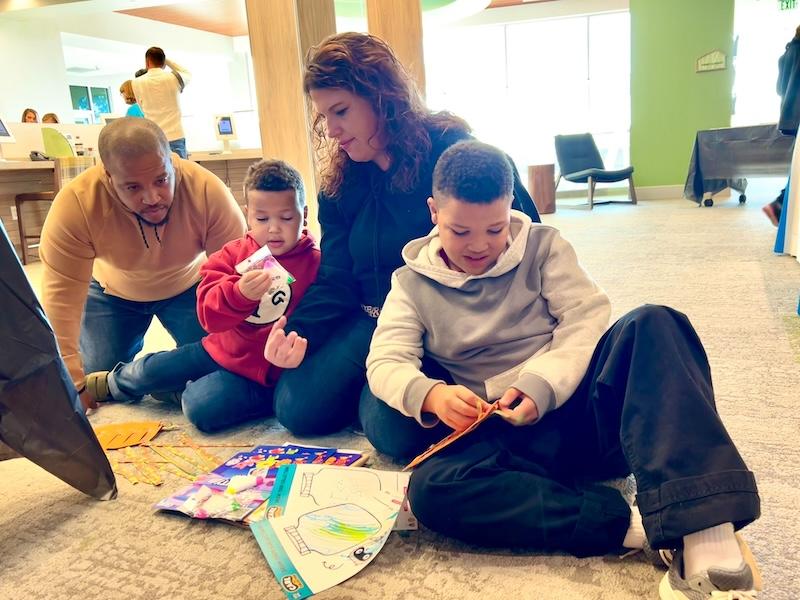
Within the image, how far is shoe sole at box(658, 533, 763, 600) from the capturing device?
2.55 ft

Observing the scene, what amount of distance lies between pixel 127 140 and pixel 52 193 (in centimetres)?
419

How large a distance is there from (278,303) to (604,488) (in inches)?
35.3

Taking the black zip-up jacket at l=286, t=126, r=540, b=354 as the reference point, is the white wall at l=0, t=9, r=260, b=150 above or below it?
above

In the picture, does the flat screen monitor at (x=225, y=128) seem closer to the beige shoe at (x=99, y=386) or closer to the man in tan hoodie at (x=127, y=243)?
the man in tan hoodie at (x=127, y=243)

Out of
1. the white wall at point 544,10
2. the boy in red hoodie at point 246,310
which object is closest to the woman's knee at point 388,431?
the boy in red hoodie at point 246,310

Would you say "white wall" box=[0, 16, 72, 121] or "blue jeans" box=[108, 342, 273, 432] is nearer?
"blue jeans" box=[108, 342, 273, 432]

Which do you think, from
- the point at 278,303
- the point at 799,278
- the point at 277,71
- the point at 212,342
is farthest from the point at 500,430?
the point at 799,278

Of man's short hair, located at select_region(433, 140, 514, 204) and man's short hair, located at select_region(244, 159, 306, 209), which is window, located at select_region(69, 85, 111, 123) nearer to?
man's short hair, located at select_region(244, 159, 306, 209)

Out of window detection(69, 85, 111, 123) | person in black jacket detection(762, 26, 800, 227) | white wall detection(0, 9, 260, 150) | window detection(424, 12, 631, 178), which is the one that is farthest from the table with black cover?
window detection(69, 85, 111, 123)

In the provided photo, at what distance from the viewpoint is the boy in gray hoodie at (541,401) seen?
81 centimetres

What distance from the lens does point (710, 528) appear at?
2.59 ft

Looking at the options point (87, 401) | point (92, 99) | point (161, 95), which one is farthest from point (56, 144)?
point (92, 99)

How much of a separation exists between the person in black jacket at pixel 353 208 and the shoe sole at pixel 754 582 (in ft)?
2.46

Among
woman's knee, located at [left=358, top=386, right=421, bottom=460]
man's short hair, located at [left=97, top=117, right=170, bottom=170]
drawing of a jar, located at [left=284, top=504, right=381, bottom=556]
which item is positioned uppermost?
man's short hair, located at [left=97, top=117, right=170, bottom=170]
